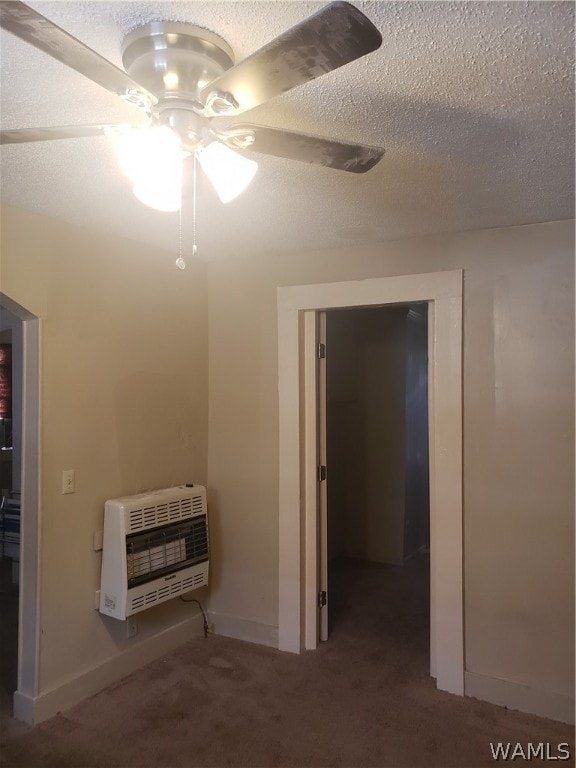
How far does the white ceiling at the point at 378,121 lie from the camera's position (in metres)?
1.23

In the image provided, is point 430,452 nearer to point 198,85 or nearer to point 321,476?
point 321,476

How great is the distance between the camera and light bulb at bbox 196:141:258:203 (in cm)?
141

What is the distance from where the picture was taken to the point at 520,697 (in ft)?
8.43

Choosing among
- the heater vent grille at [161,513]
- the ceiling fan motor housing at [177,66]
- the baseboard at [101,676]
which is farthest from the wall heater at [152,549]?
the ceiling fan motor housing at [177,66]

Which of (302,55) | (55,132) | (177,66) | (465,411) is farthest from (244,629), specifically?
(302,55)

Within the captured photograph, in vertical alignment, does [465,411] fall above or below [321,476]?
above

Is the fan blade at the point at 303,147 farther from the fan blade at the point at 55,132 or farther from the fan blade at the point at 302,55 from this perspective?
the fan blade at the point at 55,132

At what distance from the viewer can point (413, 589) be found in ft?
13.7

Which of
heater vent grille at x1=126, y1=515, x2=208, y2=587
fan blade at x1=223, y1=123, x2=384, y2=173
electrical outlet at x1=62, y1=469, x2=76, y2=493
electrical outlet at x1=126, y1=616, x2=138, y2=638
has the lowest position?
electrical outlet at x1=126, y1=616, x2=138, y2=638

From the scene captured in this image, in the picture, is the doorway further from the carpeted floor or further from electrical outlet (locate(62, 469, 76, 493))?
electrical outlet (locate(62, 469, 76, 493))

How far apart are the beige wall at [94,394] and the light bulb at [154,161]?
1197 millimetres

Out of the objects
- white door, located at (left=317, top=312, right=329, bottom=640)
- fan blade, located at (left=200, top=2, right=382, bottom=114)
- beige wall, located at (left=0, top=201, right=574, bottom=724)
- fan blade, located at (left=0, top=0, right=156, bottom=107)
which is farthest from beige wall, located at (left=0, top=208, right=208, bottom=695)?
fan blade, located at (left=200, top=2, right=382, bottom=114)

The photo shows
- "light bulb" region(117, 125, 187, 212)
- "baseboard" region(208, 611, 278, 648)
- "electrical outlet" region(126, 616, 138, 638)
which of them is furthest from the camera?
"baseboard" region(208, 611, 278, 648)

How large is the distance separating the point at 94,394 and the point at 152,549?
2.76 ft
